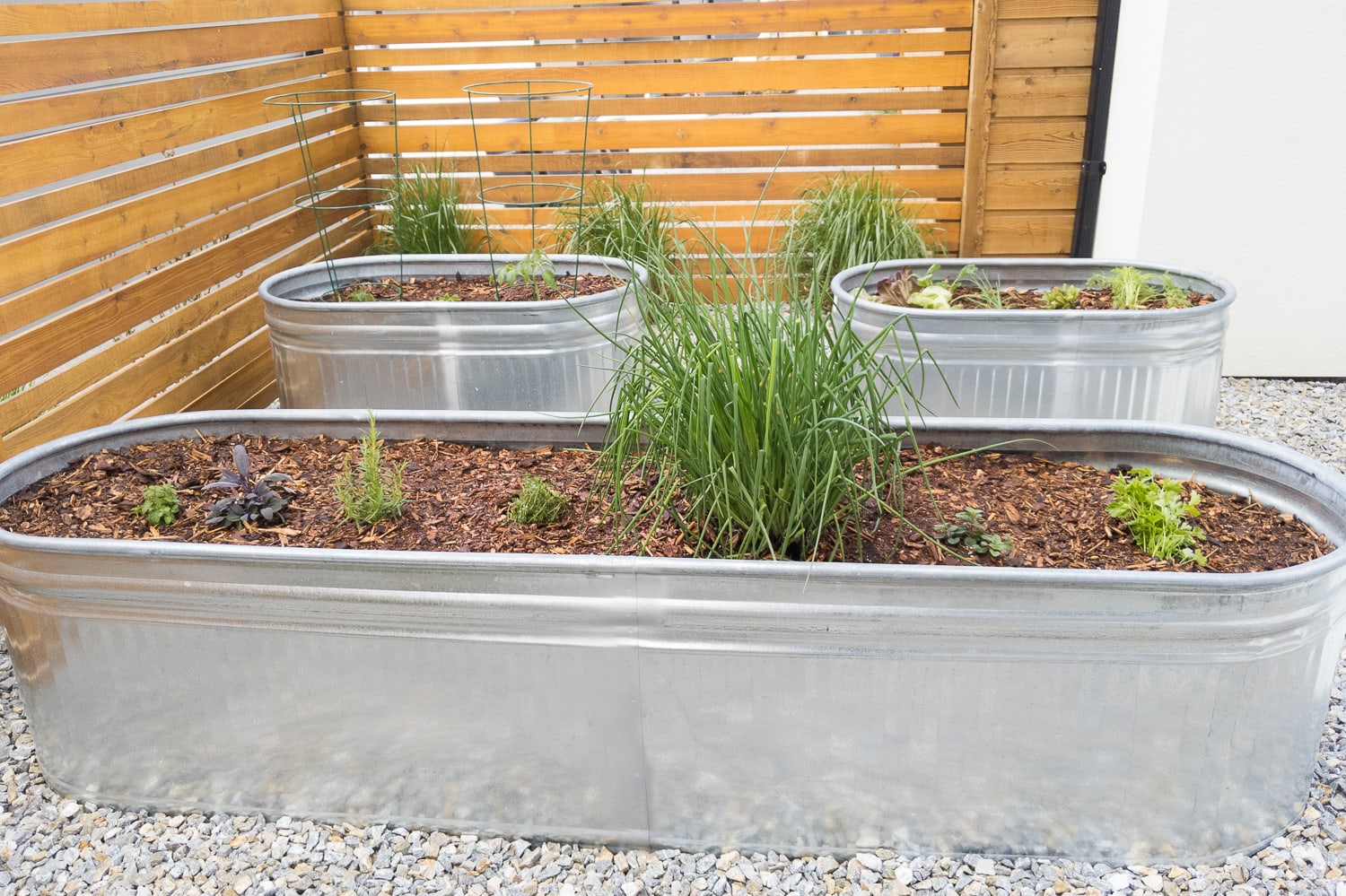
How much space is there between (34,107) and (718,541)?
6.95 ft

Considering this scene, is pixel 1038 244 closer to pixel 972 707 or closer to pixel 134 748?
pixel 972 707

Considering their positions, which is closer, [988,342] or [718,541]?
[718,541]

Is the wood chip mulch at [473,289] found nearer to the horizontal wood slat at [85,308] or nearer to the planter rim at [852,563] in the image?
the horizontal wood slat at [85,308]

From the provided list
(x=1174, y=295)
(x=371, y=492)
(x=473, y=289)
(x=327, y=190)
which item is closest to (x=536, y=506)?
(x=371, y=492)

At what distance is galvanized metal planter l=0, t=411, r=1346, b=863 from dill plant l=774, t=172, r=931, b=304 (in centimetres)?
255

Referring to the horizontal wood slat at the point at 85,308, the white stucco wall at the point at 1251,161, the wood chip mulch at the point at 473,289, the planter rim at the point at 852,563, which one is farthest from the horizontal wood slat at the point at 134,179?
the white stucco wall at the point at 1251,161

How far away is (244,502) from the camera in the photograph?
1974mm

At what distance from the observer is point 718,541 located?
6.03 ft

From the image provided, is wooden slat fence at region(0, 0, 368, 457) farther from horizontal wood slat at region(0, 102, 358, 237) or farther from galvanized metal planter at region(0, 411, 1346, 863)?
galvanized metal planter at region(0, 411, 1346, 863)

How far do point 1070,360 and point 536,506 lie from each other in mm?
1516

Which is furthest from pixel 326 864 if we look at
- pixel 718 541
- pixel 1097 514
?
pixel 1097 514

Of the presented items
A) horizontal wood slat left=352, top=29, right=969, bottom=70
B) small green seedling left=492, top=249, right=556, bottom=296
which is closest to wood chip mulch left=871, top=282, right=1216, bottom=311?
small green seedling left=492, top=249, right=556, bottom=296

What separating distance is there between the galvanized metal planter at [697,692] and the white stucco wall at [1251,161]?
2333mm

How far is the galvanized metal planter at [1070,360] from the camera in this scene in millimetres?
2588
